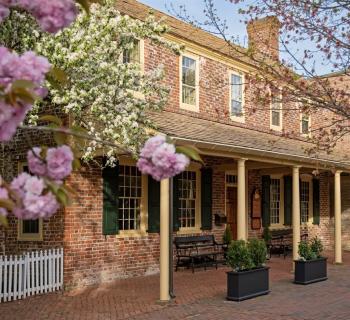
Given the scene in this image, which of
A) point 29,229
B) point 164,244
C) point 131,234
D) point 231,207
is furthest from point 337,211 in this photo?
point 29,229

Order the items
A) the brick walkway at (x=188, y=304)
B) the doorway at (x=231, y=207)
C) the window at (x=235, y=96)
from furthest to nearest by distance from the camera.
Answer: the doorway at (x=231, y=207) → the window at (x=235, y=96) → the brick walkway at (x=188, y=304)

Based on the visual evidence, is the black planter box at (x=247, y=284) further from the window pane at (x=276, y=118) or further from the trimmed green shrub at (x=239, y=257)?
the window pane at (x=276, y=118)

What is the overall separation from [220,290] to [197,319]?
2.74 meters

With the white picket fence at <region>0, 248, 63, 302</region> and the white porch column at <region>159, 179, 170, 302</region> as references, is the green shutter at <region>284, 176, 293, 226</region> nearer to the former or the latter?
the white porch column at <region>159, 179, 170, 302</region>

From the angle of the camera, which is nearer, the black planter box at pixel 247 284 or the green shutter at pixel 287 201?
the black planter box at pixel 247 284

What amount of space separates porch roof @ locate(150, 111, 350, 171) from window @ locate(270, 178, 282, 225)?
242 centimetres

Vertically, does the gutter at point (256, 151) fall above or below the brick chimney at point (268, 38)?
below

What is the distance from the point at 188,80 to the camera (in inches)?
581

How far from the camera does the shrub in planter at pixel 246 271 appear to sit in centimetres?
970

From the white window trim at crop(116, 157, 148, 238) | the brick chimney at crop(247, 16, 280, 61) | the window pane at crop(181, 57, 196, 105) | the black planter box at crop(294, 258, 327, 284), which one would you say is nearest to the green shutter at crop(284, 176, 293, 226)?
the window pane at crop(181, 57, 196, 105)

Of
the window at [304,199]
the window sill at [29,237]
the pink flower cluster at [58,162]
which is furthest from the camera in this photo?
the window at [304,199]

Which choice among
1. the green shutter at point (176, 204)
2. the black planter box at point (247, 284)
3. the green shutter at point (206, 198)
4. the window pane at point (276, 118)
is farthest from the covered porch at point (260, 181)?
the black planter box at point (247, 284)

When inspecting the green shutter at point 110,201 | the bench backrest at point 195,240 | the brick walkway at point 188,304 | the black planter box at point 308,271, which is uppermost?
the green shutter at point 110,201

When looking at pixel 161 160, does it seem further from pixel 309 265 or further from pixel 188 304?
pixel 309 265
